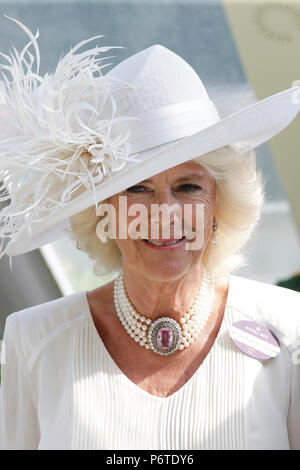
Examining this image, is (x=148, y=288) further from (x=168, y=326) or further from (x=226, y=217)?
(x=226, y=217)

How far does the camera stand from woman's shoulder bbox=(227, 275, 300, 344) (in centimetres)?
152

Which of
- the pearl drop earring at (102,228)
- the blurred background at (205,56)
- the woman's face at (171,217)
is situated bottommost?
the woman's face at (171,217)

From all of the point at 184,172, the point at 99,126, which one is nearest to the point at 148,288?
the point at 184,172

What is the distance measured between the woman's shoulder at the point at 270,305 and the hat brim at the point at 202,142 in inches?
16.1

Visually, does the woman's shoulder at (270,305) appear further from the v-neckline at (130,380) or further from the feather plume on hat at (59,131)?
the feather plume on hat at (59,131)

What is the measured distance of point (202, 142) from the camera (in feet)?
4.45

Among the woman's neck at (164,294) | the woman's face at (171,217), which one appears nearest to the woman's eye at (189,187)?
the woman's face at (171,217)

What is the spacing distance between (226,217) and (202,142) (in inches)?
12.7

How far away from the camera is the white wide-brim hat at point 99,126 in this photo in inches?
54.2

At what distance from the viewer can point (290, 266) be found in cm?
491

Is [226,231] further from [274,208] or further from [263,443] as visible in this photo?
[274,208]

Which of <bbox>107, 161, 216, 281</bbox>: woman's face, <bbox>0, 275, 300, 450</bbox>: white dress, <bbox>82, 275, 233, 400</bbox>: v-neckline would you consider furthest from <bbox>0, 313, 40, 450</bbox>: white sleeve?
<bbox>107, 161, 216, 281</bbox>: woman's face

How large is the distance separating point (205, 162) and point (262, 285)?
0.41 metres

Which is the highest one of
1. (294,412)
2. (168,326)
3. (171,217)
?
(171,217)
